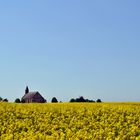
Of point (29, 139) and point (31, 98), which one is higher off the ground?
point (31, 98)

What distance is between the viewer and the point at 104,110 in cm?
3030

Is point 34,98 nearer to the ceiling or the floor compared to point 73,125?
nearer to the ceiling

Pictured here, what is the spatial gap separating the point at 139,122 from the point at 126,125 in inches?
77.3

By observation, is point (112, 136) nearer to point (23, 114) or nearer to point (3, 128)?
point (3, 128)

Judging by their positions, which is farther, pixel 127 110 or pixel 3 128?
pixel 127 110

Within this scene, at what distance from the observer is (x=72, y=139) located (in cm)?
1371

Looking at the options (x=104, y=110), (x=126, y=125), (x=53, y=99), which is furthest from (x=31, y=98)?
(x=126, y=125)

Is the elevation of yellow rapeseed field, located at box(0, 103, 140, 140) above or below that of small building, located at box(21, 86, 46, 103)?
below

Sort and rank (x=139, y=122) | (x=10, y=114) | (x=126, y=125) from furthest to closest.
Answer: (x=10, y=114), (x=139, y=122), (x=126, y=125)

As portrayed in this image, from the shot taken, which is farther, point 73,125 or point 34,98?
point 34,98

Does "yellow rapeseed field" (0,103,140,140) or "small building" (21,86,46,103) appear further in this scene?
"small building" (21,86,46,103)

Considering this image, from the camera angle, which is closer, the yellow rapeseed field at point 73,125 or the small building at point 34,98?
the yellow rapeseed field at point 73,125

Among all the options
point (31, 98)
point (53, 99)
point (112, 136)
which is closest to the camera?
point (112, 136)

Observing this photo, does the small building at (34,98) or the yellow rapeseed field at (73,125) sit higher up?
the small building at (34,98)
